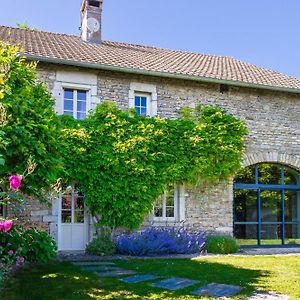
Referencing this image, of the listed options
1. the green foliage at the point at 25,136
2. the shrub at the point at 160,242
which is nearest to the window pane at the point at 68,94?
the shrub at the point at 160,242

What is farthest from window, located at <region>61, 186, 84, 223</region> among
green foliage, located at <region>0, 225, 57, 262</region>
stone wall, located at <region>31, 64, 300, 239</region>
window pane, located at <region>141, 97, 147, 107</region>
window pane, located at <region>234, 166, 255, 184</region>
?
window pane, located at <region>234, 166, 255, 184</region>

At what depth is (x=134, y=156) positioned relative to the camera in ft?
40.4

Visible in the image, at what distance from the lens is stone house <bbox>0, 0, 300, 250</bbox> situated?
12.5m

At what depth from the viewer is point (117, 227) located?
40.5 feet

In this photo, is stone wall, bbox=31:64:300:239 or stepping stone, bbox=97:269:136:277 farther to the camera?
stone wall, bbox=31:64:300:239

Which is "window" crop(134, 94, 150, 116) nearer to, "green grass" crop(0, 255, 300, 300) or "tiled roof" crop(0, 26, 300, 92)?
"tiled roof" crop(0, 26, 300, 92)

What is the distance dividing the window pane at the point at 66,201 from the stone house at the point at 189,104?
3 centimetres

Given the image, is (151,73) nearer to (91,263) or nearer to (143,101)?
(143,101)

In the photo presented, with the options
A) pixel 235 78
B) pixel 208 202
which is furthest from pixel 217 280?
pixel 235 78

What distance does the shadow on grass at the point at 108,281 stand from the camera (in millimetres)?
6270

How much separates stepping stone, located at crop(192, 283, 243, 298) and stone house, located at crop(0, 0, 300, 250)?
243 inches

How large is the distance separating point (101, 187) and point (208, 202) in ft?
10.7

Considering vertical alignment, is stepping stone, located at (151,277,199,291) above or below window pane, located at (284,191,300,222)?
below

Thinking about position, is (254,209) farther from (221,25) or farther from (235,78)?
(221,25)
